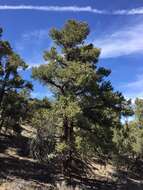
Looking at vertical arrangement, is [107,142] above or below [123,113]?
below

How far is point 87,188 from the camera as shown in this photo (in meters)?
28.8

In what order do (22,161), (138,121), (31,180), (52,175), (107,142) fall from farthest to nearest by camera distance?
(138,121), (22,161), (52,175), (107,142), (31,180)

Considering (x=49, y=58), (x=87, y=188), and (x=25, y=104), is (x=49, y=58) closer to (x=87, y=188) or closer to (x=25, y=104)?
(x=25, y=104)

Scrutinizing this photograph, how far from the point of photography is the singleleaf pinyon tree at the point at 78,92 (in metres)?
27.7

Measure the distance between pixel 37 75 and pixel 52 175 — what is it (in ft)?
27.4

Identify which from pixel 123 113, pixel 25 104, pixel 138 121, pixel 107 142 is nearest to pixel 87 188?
pixel 107 142

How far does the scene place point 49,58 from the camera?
30406mm

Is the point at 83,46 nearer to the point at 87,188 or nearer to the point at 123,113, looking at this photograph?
the point at 123,113

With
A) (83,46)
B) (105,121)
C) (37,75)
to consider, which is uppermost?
(83,46)

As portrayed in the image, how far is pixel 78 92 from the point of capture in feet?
95.6

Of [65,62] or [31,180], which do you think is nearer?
[31,180]

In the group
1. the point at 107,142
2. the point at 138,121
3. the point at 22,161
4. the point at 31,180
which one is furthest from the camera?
the point at 138,121

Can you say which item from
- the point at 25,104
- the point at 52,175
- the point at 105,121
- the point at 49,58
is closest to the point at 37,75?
the point at 49,58

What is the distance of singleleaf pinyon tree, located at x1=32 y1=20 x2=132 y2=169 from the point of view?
27719 millimetres
